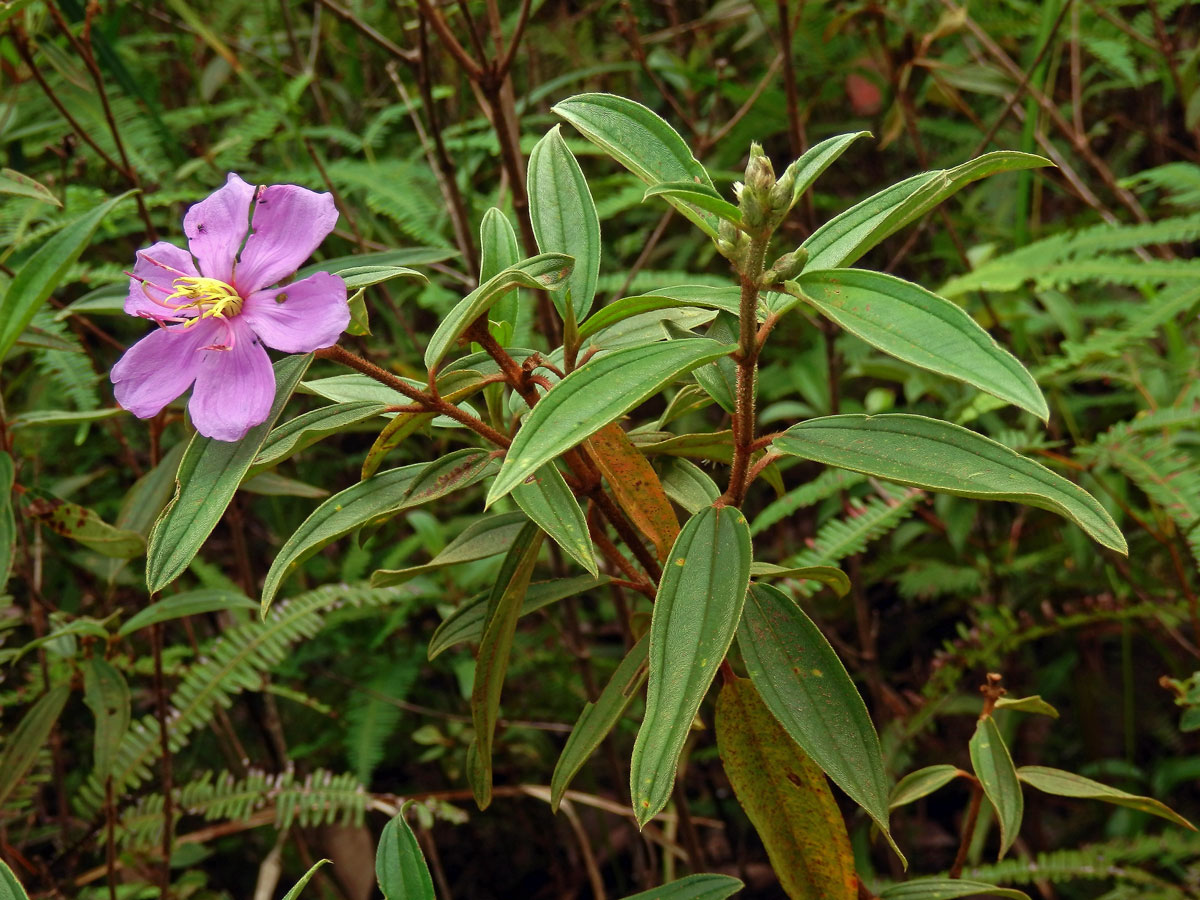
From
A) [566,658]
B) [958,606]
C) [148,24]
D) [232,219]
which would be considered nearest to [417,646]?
[566,658]

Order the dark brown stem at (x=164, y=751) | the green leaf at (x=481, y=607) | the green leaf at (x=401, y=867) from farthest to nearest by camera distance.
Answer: the dark brown stem at (x=164, y=751) < the green leaf at (x=481, y=607) < the green leaf at (x=401, y=867)

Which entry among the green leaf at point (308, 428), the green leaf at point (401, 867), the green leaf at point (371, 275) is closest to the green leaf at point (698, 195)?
the green leaf at point (371, 275)

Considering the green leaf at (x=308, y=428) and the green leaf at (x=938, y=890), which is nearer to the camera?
the green leaf at (x=308, y=428)

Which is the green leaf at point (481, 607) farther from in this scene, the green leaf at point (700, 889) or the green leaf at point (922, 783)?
the green leaf at point (922, 783)

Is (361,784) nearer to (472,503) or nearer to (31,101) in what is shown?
(472,503)

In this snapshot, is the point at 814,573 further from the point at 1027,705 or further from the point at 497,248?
the point at 497,248

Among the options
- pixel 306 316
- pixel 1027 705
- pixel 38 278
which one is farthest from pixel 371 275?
pixel 1027 705

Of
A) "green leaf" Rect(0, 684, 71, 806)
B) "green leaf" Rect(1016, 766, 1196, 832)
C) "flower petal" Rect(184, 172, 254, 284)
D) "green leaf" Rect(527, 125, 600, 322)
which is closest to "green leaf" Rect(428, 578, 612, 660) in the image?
"green leaf" Rect(527, 125, 600, 322)
